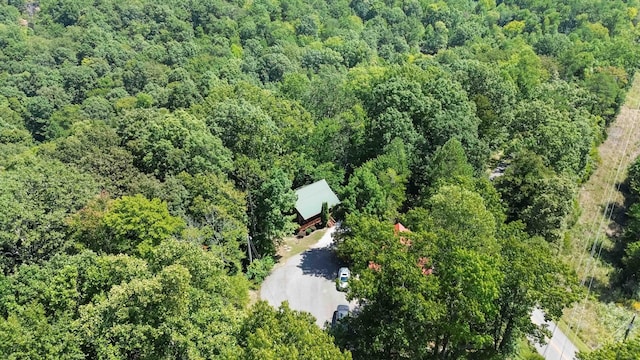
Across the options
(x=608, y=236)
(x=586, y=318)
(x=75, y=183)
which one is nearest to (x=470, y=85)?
(x=608, y=236)

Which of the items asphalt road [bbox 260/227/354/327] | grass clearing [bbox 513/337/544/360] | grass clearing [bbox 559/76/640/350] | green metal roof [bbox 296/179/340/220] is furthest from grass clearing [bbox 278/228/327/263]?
grass clearing [bbox 559/76/640/350]

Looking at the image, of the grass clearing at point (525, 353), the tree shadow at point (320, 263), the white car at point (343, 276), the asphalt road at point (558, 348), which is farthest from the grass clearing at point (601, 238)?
the tree shadow at point (320, 263)

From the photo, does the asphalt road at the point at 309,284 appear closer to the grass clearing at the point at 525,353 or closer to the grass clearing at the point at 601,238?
the grass clearing at the point at 525,353

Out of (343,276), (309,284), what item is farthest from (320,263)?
(343,276)

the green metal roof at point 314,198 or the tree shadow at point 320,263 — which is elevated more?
the green metal roof at point 314,198

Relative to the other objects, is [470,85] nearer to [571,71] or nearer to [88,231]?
[571,71]

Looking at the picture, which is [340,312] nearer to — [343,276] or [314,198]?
[343,276]
